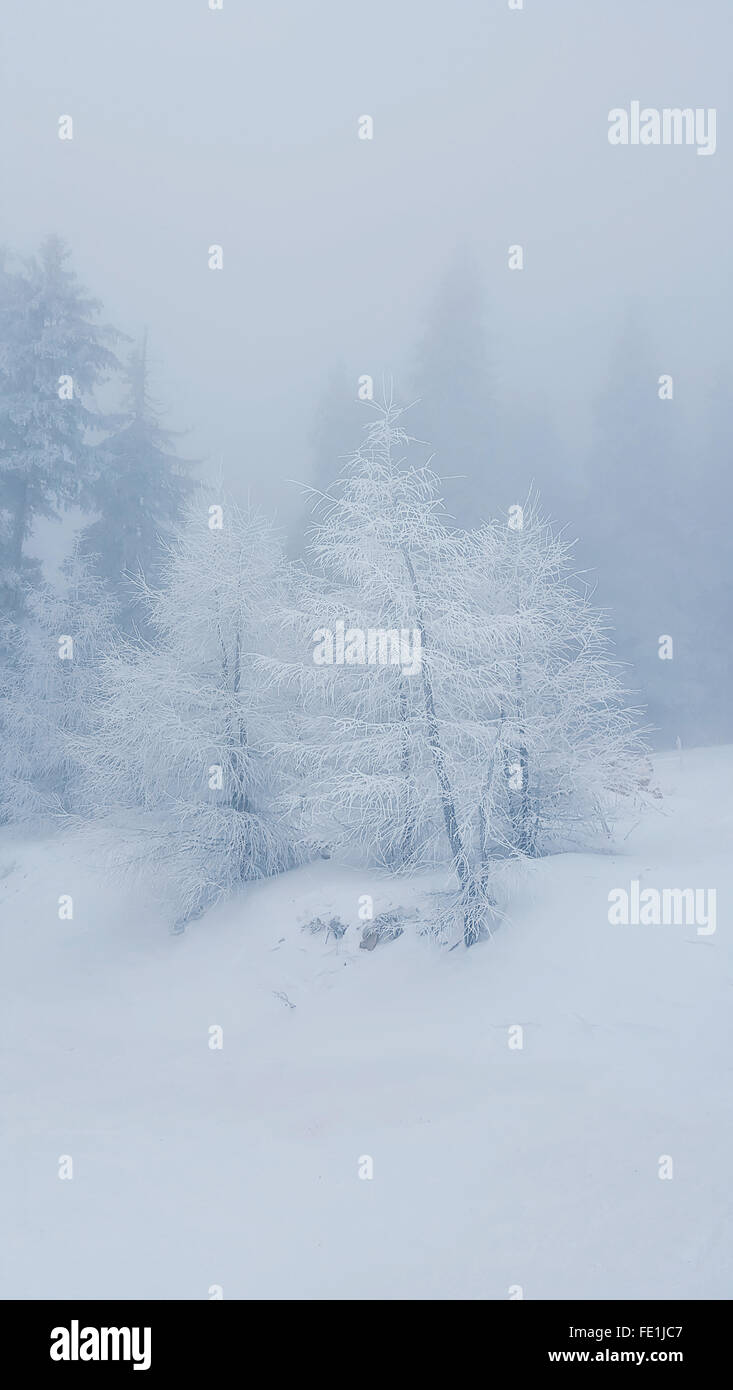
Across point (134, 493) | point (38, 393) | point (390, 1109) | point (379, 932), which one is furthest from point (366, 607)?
point (38, 393)

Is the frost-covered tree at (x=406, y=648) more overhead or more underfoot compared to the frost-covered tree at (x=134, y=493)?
more underfoot

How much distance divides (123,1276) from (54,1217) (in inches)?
46.2

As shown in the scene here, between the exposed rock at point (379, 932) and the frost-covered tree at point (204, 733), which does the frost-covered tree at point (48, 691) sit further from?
the exposed rock at point (379, 932)

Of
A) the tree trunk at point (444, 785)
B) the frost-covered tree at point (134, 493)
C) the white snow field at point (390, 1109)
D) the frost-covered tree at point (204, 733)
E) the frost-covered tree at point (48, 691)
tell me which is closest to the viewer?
the white snow field at point (390, 1109)

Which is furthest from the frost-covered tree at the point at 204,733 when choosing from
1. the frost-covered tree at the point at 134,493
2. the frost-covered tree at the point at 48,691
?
the frost-covered tree at the point at 134,493

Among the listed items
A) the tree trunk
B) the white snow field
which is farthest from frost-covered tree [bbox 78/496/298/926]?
the tree trunk

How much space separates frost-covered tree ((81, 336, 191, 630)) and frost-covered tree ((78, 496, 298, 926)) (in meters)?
7.56

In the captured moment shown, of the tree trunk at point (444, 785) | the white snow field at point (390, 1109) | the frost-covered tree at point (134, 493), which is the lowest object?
the white snow field at point (390, 1109)

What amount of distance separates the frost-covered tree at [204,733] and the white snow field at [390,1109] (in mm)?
1770

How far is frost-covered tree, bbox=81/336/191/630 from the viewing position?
2372 cm

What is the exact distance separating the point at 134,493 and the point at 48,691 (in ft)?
22.6

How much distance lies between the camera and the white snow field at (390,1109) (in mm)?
5809
